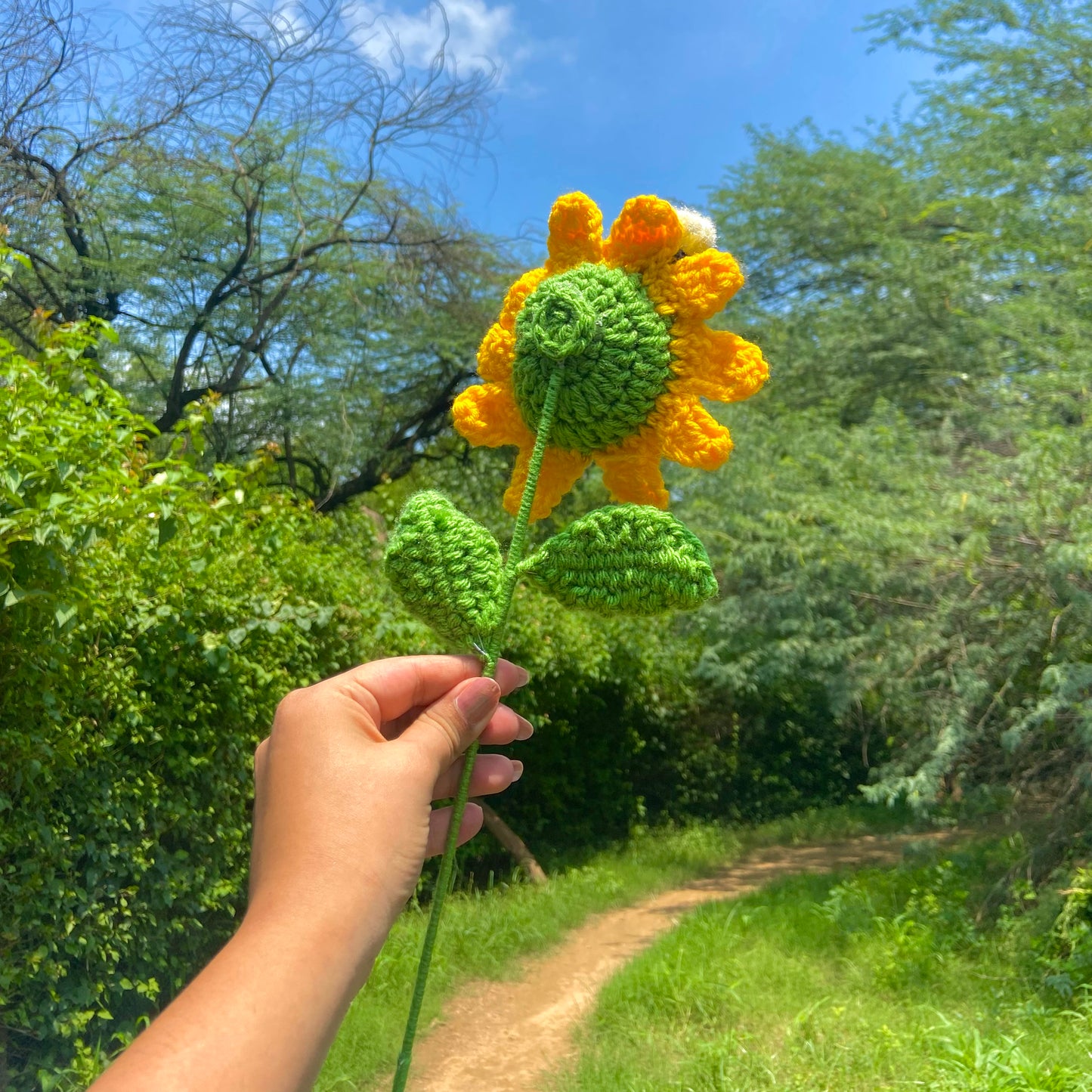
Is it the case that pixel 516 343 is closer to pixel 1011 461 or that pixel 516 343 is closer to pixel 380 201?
pixel 1011 461

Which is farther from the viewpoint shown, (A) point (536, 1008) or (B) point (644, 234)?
(A) point (536, 1008)

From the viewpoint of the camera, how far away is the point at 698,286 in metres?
1.39

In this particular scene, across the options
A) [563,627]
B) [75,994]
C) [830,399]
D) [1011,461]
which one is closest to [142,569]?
[75,994]

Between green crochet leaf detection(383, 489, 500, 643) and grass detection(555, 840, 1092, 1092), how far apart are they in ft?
10.0

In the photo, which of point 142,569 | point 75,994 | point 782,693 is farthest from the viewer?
point 782,693

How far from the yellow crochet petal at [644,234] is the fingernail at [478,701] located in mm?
717

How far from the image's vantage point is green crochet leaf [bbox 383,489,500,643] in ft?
4.18

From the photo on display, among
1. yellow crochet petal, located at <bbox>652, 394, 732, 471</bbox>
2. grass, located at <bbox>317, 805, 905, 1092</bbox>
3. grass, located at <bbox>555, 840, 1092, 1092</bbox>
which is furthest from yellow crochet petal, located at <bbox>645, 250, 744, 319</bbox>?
grass, located at <bbox>317, 805, 905, 1092</bbox>

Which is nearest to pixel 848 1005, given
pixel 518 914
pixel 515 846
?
pixel 518 914

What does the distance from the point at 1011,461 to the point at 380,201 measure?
5611mm

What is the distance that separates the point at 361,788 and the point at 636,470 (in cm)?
66

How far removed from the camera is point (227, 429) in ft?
25.2

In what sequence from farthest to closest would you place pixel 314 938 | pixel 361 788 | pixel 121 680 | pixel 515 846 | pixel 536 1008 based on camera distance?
pixel 515 846 < pixel 536 1008 < pixel 121 680 < pixel 361 788 < pixel 314 938

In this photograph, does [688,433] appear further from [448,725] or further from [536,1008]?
[536,1008]
